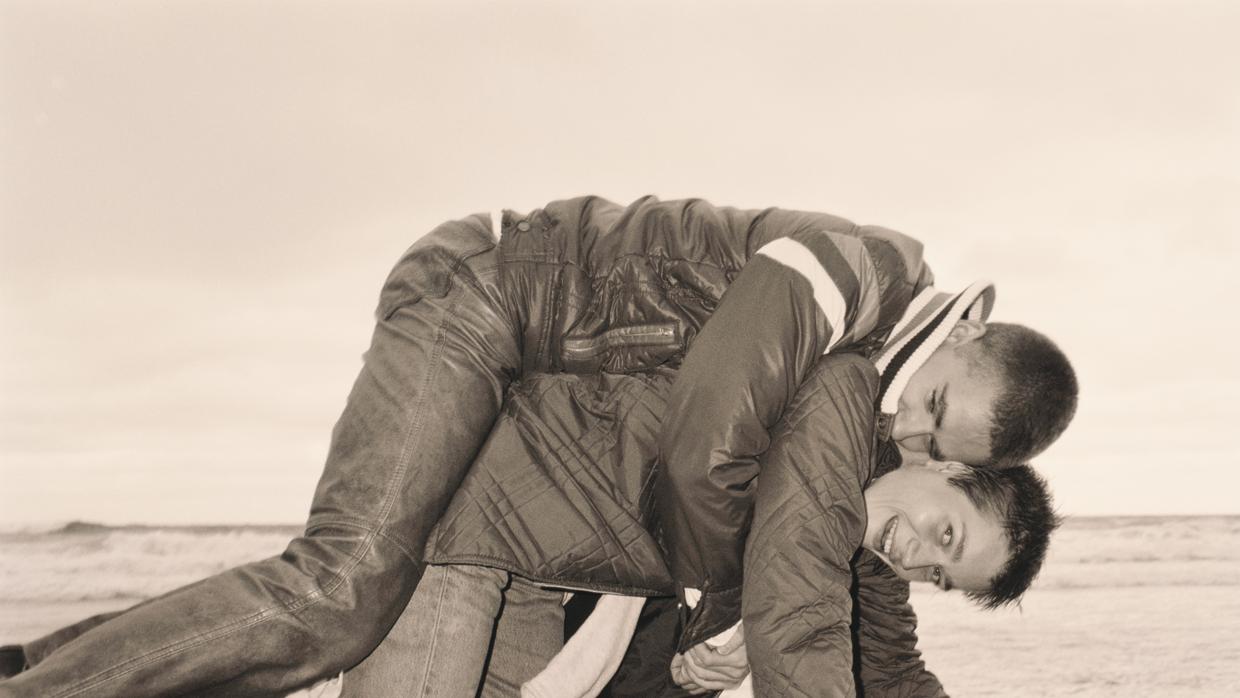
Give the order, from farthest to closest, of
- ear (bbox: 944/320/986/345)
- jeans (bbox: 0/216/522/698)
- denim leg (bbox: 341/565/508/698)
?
ear (bbox: 944/320/986/345)
denim leg (bbox: 341/565/508/698)
jeans (bbox: 0/216/522/698)

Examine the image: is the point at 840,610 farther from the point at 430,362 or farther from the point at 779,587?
the point at 430,362

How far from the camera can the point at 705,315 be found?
1447mm

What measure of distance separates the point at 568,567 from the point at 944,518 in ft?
1.79

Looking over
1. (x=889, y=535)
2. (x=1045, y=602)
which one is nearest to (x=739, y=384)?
(x=889, y=535)

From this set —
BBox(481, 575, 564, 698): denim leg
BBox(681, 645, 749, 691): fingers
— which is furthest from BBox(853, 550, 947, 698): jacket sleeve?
BBox(481, 575, 564, 698): denim leg

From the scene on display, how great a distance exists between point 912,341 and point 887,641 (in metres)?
0.55

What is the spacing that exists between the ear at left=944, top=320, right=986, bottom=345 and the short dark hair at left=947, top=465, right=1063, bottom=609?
0.20 metres

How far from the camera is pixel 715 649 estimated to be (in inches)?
59.4

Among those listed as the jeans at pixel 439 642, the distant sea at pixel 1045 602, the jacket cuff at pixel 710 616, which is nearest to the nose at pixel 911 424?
the jacket cuff at pixel 710 616

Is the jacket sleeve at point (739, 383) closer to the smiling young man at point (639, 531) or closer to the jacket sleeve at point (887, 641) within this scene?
the smiling young man at point (639, 531)

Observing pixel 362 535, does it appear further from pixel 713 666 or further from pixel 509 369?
pixel 713 666

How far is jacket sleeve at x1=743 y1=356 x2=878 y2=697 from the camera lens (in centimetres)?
122

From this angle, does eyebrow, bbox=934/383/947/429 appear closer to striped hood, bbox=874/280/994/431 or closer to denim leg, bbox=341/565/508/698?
striped hood, bbox=874/280/994/431

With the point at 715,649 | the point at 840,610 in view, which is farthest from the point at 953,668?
the point at 840,610
